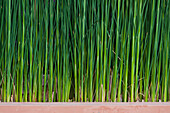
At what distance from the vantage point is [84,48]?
41.3 inches

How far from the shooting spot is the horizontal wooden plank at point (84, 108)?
3.27 ft

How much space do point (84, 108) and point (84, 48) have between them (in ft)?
0.89

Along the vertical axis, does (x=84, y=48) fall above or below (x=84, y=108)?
above

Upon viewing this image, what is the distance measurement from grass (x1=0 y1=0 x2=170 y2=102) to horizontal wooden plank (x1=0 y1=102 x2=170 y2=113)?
59 mm

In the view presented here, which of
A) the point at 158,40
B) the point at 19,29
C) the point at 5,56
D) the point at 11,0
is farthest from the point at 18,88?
the point at 158,40

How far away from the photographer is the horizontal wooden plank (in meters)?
1.00

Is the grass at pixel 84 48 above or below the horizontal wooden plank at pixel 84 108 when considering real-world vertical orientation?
above

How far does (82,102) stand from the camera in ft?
3.38

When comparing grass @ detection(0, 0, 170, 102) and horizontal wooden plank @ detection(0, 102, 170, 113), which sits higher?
grass @ detection(0, 0, 170, 102)

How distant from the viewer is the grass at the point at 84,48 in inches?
40.5

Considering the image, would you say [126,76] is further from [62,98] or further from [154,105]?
[62,98]

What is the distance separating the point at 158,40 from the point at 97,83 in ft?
1.14

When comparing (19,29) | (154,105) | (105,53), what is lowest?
(154,105)

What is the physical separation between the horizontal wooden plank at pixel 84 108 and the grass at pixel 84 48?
0.19 feet
